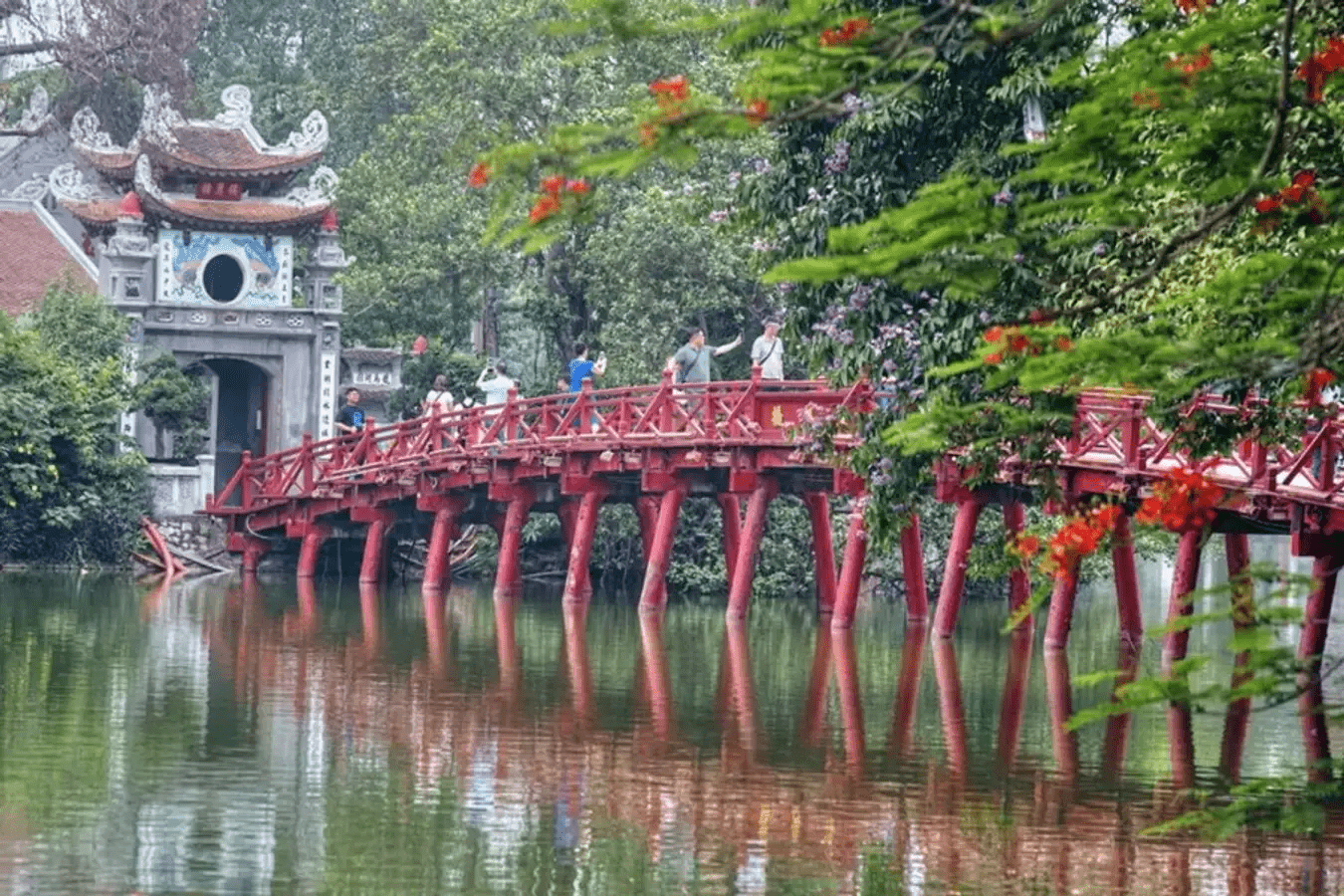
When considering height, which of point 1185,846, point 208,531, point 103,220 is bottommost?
point 1185,846

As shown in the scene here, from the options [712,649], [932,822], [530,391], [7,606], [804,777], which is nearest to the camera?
[932,822]

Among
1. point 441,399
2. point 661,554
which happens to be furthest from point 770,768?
point 441,399

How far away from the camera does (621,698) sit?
22.7m

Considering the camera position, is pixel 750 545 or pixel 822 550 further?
pixel 822 550

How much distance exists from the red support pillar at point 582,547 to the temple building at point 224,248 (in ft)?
32.2

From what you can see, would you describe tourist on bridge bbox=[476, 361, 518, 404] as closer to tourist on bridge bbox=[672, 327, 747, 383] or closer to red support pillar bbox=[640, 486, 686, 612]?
red support pillar bbox=[640, 486, 686, 612]

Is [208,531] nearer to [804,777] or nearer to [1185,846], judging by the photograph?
[804,777]

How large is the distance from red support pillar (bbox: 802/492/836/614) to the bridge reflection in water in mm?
5991

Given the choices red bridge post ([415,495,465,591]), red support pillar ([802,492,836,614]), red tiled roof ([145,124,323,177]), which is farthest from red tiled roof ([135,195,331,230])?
red support pillar ([802,492,836,614])

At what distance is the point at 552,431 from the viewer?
34.9 m

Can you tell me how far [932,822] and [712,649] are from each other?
513 inches

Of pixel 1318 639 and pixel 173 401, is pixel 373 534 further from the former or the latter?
pixel 1318 639

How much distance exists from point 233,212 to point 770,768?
2709cm

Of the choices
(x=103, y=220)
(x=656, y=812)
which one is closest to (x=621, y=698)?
(x=656, y=812)
